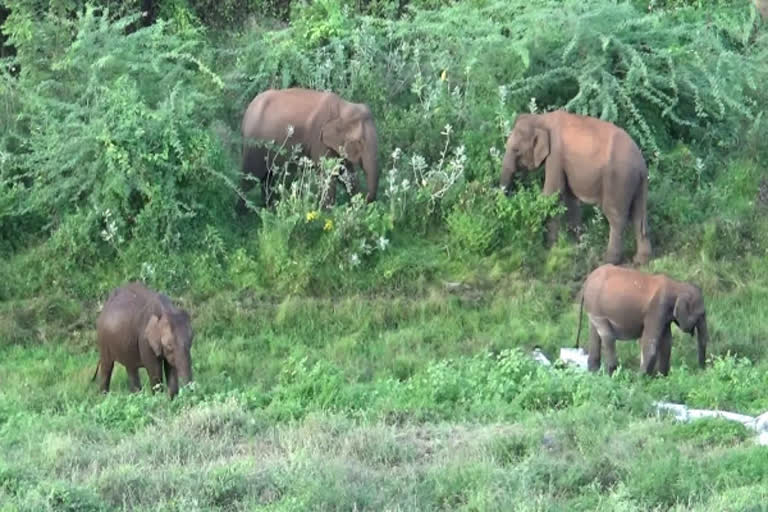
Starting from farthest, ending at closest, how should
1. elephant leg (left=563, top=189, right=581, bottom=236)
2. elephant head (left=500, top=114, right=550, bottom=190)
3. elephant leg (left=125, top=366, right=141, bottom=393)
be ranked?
elephant leg (left=563, top=189, right=581, bottom=236)
elephant head (left=500, top=114, right=550, bottom=190)
elephant leg (left=125, top=366, right=141, bottom=393)

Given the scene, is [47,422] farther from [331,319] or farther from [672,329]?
[672,329]

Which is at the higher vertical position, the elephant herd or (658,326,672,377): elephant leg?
the elephant herd

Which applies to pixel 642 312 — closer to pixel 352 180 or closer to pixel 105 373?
pixel 352 180

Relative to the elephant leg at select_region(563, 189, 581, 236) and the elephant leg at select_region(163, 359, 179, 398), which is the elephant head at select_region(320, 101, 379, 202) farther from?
the elephant leg at select_region(163, 359, 179, 398)

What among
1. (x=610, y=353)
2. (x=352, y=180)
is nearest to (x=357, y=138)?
(x=352, y=180)

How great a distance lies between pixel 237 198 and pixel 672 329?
4.43 meters

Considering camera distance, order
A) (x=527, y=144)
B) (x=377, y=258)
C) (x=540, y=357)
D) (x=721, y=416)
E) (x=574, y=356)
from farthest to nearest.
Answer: (x=527, y=144) < (x=377, y=258) < (x=574, y=356) < (x=540, y=357) < (x=721, y=416)

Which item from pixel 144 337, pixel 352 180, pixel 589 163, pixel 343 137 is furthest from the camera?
pixel 352 180

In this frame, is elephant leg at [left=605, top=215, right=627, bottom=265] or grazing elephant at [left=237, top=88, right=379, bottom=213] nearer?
elephant leg at [left=605, top=215, right=627, bottom=265]

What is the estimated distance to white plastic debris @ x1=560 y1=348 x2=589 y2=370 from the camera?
1259 cm

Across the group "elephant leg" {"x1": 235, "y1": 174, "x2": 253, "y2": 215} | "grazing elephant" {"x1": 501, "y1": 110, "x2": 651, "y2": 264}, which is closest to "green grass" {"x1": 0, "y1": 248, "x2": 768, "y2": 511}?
"grazing elephant" {"x1": 501, "y1": 110, "x2": 651, "y2": 264}

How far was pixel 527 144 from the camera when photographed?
14664 mm

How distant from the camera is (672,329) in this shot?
44.0 feet

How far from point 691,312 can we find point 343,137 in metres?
4.37
